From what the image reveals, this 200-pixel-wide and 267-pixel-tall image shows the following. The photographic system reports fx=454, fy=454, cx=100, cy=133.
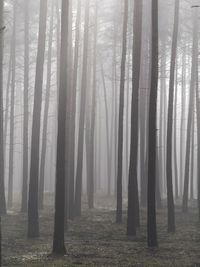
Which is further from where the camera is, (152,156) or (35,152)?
(35,152)

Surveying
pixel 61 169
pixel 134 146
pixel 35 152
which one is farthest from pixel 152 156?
pixel 35 152

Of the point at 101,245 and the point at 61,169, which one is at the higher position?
the point at 61,169

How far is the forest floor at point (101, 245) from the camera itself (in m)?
10.5

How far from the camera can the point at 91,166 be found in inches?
936

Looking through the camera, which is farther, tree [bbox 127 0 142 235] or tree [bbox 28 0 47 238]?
tree [bbox 127 0 142 235]

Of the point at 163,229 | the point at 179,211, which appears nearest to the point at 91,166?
the point at 179,211

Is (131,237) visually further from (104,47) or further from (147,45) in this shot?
(104,47)

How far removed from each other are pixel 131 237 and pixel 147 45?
1205 centimetres

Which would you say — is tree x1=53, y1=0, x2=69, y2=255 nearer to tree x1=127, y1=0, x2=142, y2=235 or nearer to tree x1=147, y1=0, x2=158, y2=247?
tree x1=147, y1=0, x2=158, y2=247

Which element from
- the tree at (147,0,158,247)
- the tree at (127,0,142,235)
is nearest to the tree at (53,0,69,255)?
the tree at (147,0,158,247)

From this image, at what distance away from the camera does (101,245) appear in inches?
501

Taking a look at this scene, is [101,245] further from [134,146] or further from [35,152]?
[35,152]

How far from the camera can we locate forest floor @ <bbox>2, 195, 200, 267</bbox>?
10492 millimetres

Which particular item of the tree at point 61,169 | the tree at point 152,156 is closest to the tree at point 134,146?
the tree at point 152,156
